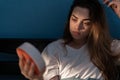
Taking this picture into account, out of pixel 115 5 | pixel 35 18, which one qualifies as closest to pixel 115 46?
pixel 115 5

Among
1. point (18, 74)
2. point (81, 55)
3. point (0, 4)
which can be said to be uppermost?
point (0, 4)

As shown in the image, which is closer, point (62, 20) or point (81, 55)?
point (81, 55)

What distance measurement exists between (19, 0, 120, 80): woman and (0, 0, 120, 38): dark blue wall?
14 centimetres

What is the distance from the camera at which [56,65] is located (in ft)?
4.77

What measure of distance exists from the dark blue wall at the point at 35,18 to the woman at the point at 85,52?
14 centimetres

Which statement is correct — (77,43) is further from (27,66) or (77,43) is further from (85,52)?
(27,66)

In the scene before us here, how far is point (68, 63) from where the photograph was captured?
1446 mm

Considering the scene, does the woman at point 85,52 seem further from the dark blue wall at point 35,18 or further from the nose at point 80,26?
the dark blue wall at point 35,18

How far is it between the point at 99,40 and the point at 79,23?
16 cm

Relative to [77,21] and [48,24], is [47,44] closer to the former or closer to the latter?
[48,24]

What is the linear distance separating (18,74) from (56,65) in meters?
0.22

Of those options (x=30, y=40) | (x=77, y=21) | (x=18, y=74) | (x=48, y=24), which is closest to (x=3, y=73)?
(x=18, y=74)

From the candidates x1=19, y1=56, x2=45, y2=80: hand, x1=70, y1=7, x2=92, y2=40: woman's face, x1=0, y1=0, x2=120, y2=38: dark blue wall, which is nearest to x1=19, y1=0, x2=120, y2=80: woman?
x1=70, y1=7, x2=92, y2=40: woman's face

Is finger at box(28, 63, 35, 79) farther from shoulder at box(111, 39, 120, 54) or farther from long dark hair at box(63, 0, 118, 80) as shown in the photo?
shoulder at box(111, 39, 120, 54)
